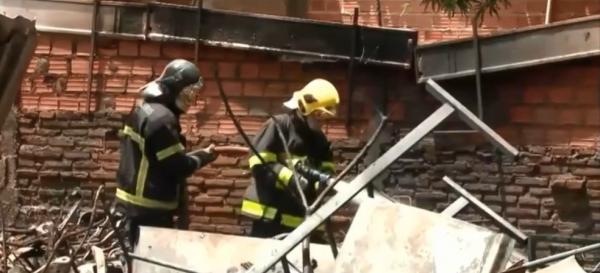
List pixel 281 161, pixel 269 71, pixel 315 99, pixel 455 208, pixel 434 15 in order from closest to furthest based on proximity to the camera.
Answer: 1. pixel 455 208
2. pixel 281 161
3. pixel 315 99
4. pixel 434 15
5. pixel 269 71

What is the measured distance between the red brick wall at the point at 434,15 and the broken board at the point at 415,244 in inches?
142

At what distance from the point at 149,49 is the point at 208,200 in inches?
44.8

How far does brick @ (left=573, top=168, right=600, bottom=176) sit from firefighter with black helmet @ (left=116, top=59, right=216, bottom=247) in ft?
8.70

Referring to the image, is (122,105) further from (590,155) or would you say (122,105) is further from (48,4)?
(590,155)

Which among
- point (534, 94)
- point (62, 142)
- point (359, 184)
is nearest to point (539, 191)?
point (534, 94)

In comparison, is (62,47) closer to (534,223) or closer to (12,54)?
(534,223)

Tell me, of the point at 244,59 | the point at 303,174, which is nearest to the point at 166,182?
the point at 303,174

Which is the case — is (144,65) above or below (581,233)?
above

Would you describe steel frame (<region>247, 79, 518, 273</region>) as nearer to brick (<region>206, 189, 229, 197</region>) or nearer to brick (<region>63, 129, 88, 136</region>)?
brick (<region>206, 189, 229, 197</region>)

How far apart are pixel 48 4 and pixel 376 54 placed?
2.31 m

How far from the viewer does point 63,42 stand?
25.3ft

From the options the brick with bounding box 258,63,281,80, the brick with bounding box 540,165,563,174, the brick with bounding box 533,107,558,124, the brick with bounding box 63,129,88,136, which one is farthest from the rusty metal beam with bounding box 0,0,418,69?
the brick with bounding box 540,165,563,174

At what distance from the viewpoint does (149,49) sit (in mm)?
7637

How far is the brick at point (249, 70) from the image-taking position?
7.58 m
